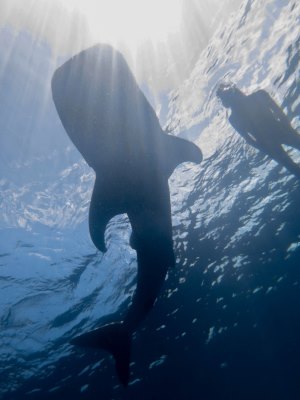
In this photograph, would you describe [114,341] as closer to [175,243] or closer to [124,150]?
[124,150]

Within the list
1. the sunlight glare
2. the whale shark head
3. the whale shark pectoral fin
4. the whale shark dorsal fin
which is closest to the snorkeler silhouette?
the whale shark dorsal fin

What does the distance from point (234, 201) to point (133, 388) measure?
1457cm

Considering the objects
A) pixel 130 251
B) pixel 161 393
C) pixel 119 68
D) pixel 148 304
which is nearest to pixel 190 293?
pixel 130 251

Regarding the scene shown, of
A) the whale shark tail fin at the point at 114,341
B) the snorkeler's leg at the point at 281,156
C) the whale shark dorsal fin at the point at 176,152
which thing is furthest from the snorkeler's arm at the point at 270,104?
the whale shark tail fin at the point at 114,341

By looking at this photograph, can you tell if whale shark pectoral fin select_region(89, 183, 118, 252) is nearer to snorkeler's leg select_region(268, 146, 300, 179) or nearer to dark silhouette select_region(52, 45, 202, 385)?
dark silhouette select_region(52, 45, 202, 385)

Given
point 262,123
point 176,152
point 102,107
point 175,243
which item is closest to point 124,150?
point 102,107

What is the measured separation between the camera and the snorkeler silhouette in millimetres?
7672

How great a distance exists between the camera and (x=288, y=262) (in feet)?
69.2

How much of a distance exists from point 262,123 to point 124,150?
3.77m

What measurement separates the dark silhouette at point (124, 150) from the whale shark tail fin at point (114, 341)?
90cm

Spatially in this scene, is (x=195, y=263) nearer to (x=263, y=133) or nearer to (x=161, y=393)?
(x=263, y=133)

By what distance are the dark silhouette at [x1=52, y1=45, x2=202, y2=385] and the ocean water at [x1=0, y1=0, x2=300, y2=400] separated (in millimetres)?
5136

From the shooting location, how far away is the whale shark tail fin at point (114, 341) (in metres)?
7.95

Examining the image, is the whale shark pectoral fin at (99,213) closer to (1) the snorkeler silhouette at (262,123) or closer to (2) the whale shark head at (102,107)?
(2) the whale shark head at (102,107)
